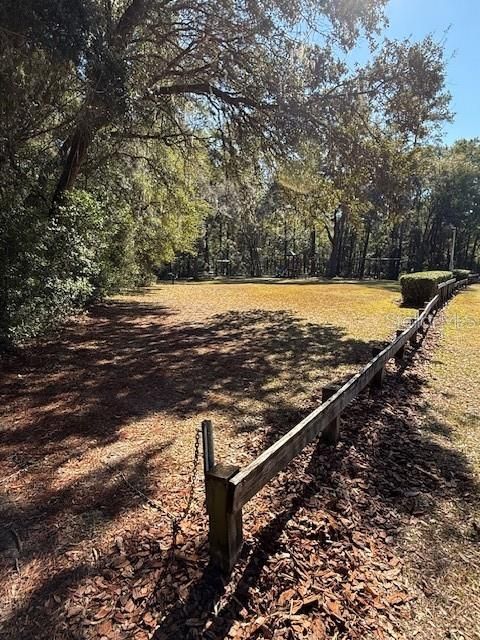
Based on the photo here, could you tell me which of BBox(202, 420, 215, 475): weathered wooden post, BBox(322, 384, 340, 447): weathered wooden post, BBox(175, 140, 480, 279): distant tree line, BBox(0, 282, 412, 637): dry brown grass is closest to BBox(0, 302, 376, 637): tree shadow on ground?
BBox(0, 282, 412, 637): dry brown grass

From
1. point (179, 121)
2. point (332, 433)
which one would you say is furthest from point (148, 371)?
point (179, 121)

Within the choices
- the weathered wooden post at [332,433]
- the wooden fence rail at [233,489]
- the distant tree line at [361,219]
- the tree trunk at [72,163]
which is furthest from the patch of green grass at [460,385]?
the tree trunk at [72,163]

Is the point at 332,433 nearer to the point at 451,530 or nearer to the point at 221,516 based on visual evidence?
the point at 451,530

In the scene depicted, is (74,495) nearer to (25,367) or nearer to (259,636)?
(259,636)

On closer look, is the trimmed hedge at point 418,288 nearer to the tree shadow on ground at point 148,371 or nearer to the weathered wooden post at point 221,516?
the tree shadow on ground at point 148,371

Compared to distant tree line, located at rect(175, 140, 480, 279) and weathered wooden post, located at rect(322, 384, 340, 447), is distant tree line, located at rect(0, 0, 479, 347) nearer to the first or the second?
distant tree line, located at rect(175, 140, 480, 279)

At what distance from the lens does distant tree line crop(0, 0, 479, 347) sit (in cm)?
485

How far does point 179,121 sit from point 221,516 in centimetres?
968

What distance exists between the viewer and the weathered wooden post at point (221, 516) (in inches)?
77.4

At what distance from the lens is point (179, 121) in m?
9.52

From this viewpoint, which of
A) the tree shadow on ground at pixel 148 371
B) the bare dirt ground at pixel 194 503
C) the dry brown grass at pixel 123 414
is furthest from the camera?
the tree shadow on ground at pixel 148 371

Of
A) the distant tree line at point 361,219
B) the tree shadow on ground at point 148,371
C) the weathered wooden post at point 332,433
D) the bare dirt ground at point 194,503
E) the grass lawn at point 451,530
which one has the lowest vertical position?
the grass lawn at point 451,530

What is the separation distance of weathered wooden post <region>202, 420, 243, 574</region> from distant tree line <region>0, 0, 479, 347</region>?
182 inches

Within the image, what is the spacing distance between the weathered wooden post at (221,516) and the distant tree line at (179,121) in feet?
15.1
